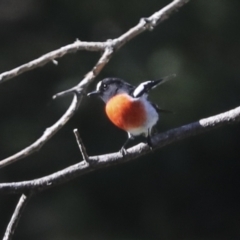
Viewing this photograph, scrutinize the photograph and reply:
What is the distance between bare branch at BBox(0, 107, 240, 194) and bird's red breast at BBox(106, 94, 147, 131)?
369 millimetres

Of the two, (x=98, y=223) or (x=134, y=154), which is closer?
(x=134, y=154)

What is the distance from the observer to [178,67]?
9.68 feet

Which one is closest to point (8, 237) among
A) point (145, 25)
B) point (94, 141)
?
point (145, 25)

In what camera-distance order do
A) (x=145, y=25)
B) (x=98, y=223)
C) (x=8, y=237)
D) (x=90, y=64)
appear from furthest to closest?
(x=98, y=223) → (x=90, y=64) → (x=145, y=25) → (x=8, y=237)

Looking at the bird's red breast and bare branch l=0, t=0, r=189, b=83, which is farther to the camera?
the bird's red breast

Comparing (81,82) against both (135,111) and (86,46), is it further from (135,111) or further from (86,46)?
(135,111)

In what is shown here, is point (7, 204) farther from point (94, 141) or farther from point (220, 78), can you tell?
point (220, 78)

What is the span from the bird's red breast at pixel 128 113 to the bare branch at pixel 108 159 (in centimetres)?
37

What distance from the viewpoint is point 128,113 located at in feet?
7.00

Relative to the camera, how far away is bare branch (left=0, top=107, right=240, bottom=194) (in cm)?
155

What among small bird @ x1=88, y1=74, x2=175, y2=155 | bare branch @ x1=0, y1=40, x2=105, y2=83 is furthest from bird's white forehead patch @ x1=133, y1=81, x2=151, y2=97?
bare branch @ x1=0, y1=40, x2=105, y2=83

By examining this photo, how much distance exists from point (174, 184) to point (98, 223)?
0.40m

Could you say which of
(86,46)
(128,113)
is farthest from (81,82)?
(128,113)

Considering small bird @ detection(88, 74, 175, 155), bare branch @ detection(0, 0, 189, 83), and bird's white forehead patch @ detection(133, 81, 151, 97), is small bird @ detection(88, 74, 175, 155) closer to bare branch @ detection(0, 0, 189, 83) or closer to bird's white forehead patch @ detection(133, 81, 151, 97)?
bird's white forehead patch @ detection(133, 81, 151, 97)
